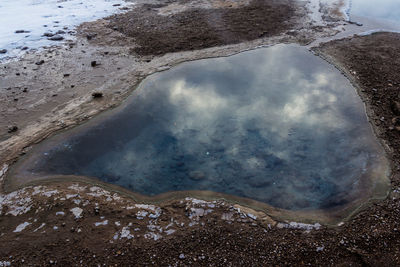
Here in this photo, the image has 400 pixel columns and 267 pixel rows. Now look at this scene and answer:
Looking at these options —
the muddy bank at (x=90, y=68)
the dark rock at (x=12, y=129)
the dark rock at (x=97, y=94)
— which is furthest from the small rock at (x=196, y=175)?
the dark rock at (x=12, y=129)

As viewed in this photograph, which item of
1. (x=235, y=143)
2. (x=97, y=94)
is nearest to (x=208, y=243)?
(x=235, y=143)

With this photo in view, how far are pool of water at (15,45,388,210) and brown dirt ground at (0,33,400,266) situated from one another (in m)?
0.65

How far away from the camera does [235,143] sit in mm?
6438

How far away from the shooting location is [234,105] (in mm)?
7578

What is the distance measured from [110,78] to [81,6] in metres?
8.31

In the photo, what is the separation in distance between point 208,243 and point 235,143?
8.74 ft

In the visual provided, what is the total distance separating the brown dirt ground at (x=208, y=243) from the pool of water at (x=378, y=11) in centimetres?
1186

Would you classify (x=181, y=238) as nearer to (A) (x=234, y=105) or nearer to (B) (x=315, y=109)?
(A) (x=234, y=105)

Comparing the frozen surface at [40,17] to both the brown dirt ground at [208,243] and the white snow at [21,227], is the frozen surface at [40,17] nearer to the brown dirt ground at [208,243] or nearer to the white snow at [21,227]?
the white snow at [21,227]

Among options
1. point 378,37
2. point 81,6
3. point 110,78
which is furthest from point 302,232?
point 81,6

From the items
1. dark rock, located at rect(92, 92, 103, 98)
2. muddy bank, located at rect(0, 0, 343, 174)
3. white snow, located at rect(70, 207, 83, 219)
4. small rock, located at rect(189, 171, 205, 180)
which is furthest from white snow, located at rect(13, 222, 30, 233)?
dark rock, located at rect(92, 92, 103, 98)

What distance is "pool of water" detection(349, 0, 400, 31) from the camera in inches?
527

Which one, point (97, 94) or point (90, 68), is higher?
point (90, 68)

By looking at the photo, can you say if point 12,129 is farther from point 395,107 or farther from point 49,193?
point 395,107
